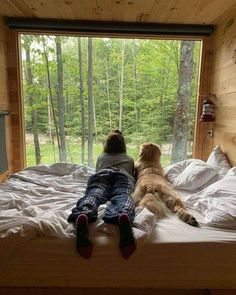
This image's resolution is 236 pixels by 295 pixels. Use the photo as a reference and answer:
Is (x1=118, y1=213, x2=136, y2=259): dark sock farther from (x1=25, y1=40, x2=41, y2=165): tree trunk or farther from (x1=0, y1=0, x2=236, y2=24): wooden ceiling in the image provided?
(x1=25, y1=40, x2=41, y2=165): tree trunk

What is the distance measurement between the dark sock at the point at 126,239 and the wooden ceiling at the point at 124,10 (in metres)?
2.04

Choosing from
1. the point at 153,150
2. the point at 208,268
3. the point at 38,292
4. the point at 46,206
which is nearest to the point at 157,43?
the point at 153,150

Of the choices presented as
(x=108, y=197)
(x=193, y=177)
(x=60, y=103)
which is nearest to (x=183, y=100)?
(x=193, y=177)

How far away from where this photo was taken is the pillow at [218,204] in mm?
1546

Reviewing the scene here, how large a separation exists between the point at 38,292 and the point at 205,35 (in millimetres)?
3060

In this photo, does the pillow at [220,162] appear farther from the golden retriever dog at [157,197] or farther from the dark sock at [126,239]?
the dark sock at [126,239]

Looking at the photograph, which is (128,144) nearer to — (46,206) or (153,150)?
(153,150)

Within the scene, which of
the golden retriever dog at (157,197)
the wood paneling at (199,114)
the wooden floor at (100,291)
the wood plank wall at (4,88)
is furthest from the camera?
the wood paneling at (199,114)

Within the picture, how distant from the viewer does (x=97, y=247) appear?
1381mm

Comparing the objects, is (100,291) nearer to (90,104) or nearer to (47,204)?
(47,204)

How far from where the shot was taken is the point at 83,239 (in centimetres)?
135

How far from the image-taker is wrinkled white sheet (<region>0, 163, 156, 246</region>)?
1.42 m

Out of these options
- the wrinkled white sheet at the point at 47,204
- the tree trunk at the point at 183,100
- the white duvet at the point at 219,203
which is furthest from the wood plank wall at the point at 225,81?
the wrinkled white sheet at the point at 47,204

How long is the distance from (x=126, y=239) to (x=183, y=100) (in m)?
2.49
